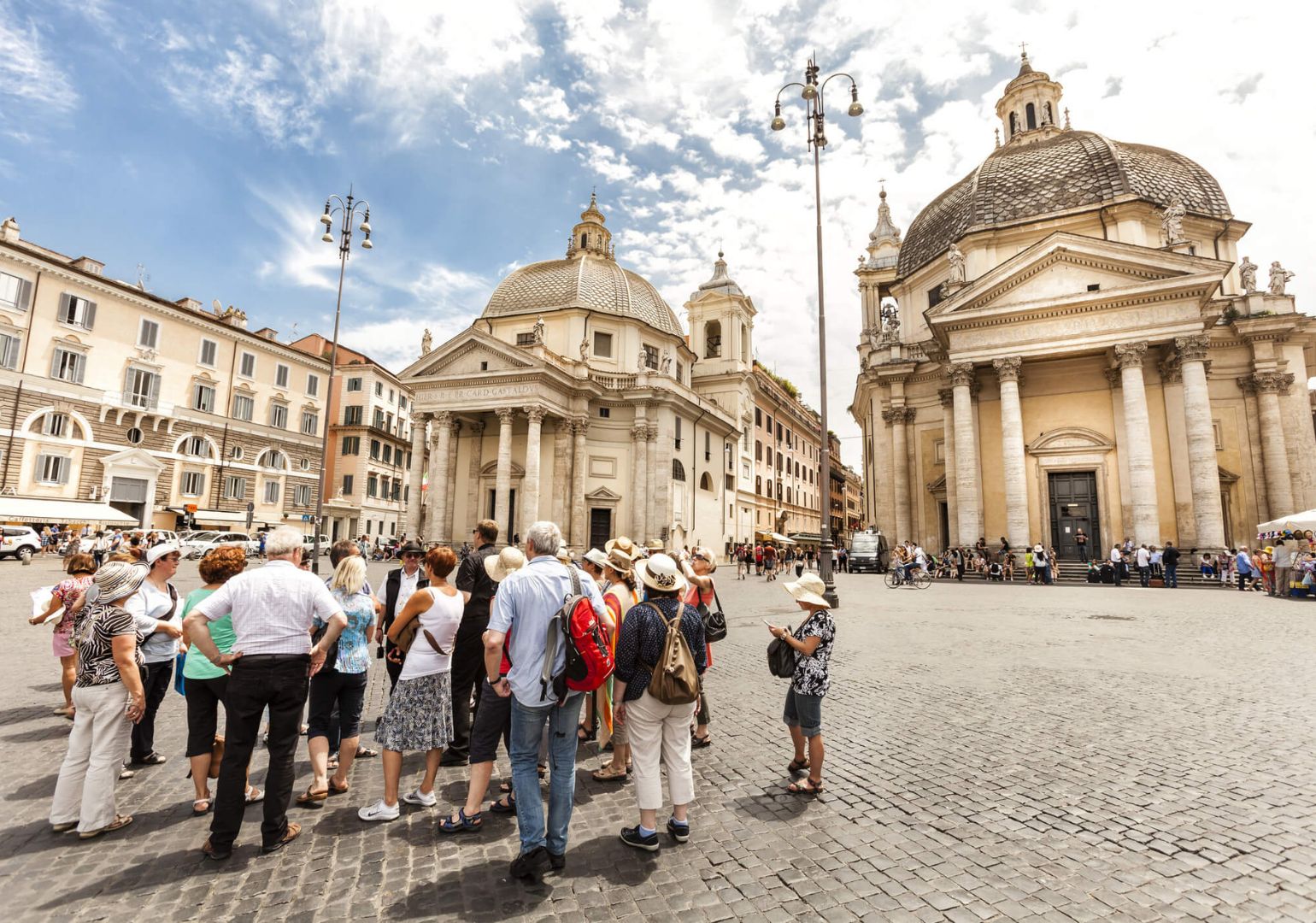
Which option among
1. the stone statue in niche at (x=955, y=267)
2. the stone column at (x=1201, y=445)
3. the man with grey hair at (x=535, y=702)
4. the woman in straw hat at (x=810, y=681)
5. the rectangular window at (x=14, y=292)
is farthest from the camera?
the stone statue in niche at (x=955, y=267)

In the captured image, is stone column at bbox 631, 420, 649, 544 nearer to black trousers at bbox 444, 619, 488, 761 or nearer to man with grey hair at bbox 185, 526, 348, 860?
black trousers at bbox 444, 619, 488, 761

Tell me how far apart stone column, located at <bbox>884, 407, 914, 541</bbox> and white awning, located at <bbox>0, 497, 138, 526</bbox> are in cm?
3801

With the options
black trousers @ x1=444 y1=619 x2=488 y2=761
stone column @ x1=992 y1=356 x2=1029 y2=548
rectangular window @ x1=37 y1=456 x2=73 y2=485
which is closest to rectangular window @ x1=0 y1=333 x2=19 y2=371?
rectangular window @ x1=37 y1=456 x2=73 y2=485

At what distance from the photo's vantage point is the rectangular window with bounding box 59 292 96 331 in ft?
98.2

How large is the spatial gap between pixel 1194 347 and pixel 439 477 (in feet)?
114

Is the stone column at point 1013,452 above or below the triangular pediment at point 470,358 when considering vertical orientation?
below

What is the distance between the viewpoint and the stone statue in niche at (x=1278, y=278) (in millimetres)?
27359

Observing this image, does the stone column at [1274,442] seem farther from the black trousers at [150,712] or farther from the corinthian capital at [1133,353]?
the black trousers at [150,712]

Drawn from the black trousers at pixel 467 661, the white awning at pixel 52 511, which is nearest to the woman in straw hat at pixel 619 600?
the black trousers at pixel 467 661

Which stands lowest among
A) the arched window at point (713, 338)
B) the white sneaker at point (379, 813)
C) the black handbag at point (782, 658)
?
the white sneaker at point (379, 813)

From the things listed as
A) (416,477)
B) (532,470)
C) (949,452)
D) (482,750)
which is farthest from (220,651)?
(416,477)

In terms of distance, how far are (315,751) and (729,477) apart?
4300 cm

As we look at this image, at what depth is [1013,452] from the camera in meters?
25.2

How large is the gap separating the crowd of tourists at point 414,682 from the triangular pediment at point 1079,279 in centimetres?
2651
